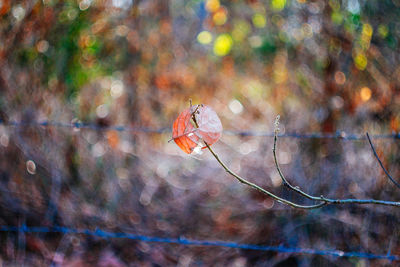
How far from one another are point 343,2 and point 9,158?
1504 millimetres

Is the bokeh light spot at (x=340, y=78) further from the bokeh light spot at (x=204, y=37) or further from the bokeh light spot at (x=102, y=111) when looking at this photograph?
the bokeh light spot at (x=102, y=111)

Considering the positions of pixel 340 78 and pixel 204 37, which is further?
pixel 204 37

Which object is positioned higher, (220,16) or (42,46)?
(220,16)

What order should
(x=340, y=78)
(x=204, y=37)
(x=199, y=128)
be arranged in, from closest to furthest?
1. (x=199, y=128)
2. (x=340, y=78)
3. (x=204, y=37)

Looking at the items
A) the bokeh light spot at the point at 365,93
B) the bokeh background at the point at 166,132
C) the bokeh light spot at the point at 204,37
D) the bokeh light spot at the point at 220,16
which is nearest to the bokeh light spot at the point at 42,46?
the bokeh background at the point at 166,132

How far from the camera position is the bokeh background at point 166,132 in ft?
4.87

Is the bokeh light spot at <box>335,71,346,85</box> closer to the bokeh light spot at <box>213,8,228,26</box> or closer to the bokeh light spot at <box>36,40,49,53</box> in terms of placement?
the bokeh light spot at <box>213,8,228,26</box>

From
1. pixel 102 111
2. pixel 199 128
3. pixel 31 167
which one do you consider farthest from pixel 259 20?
pixel 199 128

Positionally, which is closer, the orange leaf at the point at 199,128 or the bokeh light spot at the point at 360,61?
the orange leaf at the point at 199,128

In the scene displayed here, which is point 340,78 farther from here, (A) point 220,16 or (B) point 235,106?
(B) point 235,106

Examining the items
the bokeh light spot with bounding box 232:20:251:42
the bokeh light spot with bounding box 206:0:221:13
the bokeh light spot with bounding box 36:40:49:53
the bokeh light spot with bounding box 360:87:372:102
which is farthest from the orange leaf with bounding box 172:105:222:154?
the bokeh light spot with bounding box 232:20:251:42

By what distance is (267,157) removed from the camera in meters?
2.05

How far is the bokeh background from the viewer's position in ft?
4.87

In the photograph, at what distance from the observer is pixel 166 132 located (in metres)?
1.64
